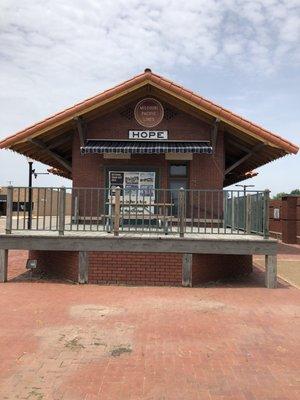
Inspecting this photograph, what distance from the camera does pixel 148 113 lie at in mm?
12125

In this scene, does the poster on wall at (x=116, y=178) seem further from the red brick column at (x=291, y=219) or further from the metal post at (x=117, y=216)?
the red brick column at (x=291, y=219)

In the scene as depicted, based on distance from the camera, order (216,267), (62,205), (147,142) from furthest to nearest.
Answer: (147,142) → (216,267) → (62,205)

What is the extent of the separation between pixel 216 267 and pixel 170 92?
4.71m

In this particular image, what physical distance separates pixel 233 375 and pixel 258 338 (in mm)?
1353

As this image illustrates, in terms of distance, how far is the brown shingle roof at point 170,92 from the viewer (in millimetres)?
10750

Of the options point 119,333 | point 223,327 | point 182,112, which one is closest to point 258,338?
point 223,327

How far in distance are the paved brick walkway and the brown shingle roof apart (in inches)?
168

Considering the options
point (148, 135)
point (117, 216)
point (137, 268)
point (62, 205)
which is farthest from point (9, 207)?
point (148, 135)

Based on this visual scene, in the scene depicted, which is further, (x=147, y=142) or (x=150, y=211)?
(x=147, y=142)

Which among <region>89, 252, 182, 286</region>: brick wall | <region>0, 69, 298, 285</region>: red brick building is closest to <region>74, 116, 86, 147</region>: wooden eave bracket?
<region>0, 69, 298, 285</region>: red brick building

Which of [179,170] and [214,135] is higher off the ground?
[214,135]

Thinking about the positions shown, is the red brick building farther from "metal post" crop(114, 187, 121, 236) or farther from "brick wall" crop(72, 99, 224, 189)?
"metal post" crop(114, 187, 121, 236)

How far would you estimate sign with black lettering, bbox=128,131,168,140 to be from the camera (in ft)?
39.8

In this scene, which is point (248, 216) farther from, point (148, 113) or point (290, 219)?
point (290, 219)
